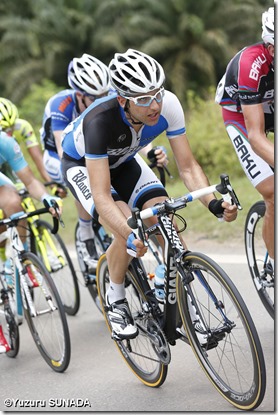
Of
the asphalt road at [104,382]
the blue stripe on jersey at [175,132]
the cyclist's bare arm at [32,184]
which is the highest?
the blue stripe on jersey at [175,132]

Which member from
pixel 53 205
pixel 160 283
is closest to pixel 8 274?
pixel 53 205

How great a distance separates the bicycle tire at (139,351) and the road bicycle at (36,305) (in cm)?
47

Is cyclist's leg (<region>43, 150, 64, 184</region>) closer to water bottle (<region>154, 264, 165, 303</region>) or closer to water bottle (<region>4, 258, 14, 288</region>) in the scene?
water bottle (<region>4, 258, 14, 288</region>)

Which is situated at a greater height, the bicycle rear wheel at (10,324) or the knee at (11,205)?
the knee at (11,205)

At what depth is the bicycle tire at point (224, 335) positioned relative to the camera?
14.0 ft

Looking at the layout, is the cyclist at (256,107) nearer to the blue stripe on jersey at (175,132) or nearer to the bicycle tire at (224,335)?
the blue stripe on jersey at (175,132)

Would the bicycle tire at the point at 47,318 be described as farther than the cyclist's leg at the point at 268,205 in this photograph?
Yes

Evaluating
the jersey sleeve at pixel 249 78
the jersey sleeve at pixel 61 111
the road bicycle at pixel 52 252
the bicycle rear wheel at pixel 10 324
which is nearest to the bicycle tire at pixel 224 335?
Result: the jersey sleeve at pixel 249 78

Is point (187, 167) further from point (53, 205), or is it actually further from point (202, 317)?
point (53, 205)

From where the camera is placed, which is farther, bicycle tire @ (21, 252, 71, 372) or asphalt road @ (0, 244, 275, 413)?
bicycle tire @ (21, 252, 71, 372)

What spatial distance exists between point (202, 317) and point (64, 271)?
3.34m

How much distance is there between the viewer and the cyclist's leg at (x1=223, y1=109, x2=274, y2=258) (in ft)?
17.6

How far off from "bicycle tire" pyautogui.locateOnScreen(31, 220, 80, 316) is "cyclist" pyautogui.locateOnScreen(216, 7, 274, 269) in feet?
7.35

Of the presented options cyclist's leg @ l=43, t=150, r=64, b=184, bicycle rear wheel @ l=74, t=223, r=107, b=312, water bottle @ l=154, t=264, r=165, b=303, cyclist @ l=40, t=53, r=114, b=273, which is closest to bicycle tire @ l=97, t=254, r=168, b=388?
water bottle @ l=154, t=264, r=165, b=303
